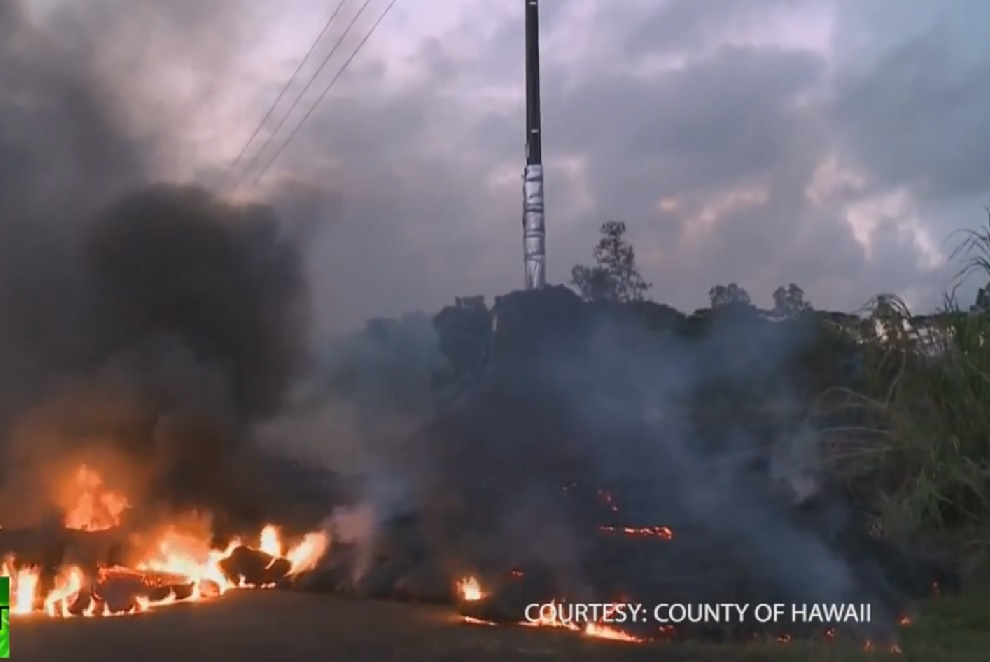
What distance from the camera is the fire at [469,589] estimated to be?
1184 centimetres

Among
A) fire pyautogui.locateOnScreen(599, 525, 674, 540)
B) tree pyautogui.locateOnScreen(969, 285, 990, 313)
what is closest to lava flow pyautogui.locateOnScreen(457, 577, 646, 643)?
fire pyautogui.locateOnScreen(599, 525, 674, 540)

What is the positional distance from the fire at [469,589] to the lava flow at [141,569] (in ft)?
11.5

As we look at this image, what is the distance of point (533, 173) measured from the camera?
14.7 metres

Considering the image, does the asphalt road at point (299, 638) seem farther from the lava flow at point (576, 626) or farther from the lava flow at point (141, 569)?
the lava flow at point (141, 569)

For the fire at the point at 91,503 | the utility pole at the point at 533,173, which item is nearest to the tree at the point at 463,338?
the utility pole at the point at 533,173

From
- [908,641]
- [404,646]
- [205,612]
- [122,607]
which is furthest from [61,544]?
[908,641]

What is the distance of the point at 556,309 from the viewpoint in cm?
1588

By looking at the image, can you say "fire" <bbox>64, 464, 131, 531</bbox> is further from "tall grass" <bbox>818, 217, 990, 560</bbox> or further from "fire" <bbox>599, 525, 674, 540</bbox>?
"tall grass" <bbox>818, 217, 990, 560</bbox>

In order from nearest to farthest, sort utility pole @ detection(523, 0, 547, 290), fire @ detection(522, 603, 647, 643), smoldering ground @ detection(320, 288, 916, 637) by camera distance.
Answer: fire @ detection(522, 603, 647, 643), smoldering ground @ detection(320, 288, 916, 637), utility pole @ detection(523, 0, 547, 290)

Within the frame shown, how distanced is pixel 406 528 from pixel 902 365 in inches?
271

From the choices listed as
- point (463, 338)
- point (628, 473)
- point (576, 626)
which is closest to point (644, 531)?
point (628, 473)

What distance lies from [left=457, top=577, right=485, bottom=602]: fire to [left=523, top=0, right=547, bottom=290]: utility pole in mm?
4638

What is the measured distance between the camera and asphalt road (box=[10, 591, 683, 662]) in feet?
30.1

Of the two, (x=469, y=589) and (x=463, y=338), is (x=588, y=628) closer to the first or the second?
(x=469, y=589)
